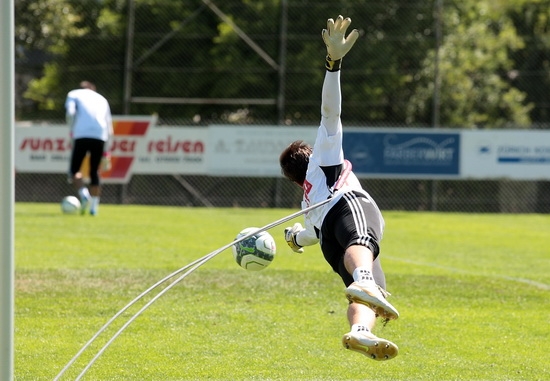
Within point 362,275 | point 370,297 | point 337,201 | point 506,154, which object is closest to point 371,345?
point 370,297

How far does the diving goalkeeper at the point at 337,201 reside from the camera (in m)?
5.50

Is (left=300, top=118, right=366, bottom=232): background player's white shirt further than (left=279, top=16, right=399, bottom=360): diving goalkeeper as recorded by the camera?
Yes

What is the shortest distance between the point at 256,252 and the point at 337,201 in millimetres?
782

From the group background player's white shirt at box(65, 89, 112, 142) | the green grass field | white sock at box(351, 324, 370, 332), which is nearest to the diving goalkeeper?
white sock at box(351, 324, 370, 332)

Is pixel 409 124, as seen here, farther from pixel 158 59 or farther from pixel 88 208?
pixel 88 208

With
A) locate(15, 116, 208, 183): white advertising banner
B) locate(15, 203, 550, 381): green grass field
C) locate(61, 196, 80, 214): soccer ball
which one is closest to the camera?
locate(15, 203, 550, 381): green grass field

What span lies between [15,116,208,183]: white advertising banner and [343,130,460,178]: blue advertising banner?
3555mm

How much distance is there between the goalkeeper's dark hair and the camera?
6.36 meters

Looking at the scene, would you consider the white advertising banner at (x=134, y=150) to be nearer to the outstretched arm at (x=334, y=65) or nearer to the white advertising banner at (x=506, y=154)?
the white advertising banner at (x=506, y=154)

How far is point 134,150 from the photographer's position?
883 inches

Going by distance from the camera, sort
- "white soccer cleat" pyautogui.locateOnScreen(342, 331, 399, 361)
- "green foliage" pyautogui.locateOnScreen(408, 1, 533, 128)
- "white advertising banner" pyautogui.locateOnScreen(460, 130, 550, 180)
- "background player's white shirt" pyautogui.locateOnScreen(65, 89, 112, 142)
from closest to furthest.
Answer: "white soccer cleat" pyautogui.locateOnScreen(342, 331, 399, 361) < "background player's white shirt" pyautogui.locateOnScreen(65, 89, 112, 142) < "white advertising banner" pyautogui.locateOnScreen(460, 130, 550, 180) < "green foliage" pyautogui.locateOnScreen(408, 1, 533, 128)

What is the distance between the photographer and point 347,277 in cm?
586

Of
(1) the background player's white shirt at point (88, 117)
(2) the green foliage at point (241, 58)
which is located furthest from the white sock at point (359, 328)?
(2) the green foliage at point (241, 58)

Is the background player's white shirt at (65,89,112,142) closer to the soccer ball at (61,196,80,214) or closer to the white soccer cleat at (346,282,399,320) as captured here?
the soccer ball at (61,196,80,214)
